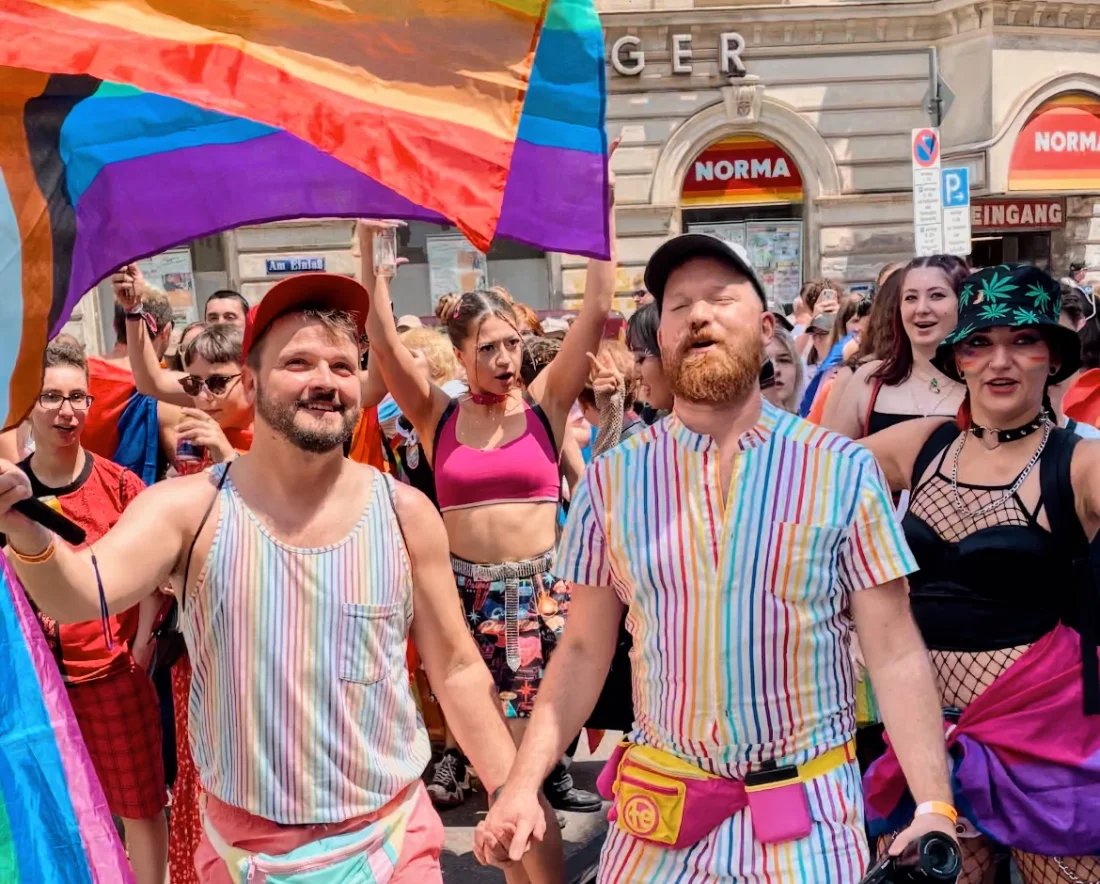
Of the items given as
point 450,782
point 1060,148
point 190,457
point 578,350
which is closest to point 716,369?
point 578,350

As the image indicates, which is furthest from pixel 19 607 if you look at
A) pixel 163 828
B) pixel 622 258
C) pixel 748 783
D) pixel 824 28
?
pixel 824 28

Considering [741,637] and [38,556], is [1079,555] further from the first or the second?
[38,556]

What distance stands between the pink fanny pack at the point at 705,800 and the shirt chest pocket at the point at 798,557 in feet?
1.07

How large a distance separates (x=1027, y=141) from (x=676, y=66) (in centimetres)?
616

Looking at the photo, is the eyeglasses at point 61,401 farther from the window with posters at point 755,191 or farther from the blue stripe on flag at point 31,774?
the window with posters at point 755,191

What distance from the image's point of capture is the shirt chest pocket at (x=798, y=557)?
2367mm

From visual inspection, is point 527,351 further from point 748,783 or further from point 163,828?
point 748,783

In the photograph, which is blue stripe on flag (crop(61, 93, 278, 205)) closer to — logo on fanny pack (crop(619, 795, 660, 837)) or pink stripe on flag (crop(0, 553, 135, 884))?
pink stripe on flag (crop(0, 553, 135, 884))

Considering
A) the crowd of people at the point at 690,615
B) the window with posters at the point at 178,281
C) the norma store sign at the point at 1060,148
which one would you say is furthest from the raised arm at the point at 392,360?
the norma store sign at the point at 1060,148

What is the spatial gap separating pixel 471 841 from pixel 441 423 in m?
1.78

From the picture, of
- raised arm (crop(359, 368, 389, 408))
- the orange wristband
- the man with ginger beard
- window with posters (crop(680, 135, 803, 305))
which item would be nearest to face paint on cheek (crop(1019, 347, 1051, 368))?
the man with ginger beard

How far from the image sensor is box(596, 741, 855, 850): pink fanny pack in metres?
2.31

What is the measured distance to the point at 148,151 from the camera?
273 centimetres

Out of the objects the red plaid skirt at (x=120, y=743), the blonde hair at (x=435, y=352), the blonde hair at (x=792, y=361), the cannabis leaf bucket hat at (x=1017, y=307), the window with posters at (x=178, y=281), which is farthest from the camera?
the window with posters at (x=178, y=281)
